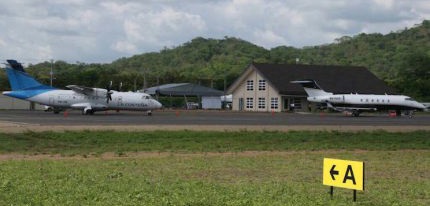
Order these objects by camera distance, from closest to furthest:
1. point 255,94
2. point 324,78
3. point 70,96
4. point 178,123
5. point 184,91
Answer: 1. point 178,123
2. point 70,96
3. point 255,94
4. point 324,78
5. point 184,91

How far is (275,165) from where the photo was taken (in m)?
18.5

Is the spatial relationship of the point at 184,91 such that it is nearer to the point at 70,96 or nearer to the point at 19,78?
the point at 70,96

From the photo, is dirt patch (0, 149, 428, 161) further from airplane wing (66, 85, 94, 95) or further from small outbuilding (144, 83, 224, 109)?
small outbuilding (144, 83, 224, 109)

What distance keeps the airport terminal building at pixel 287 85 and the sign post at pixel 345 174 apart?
71.7m

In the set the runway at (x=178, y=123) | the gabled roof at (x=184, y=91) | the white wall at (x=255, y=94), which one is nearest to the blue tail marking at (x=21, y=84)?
the runway at (x=178, y=123)

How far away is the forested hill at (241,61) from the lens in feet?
345

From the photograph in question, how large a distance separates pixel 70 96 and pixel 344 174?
159ft

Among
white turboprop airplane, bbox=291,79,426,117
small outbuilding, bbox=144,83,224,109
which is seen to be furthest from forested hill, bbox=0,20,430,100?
white turboprop airplane, bbox=291,79,426,117

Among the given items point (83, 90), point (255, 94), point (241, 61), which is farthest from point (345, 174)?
point (241, 61)

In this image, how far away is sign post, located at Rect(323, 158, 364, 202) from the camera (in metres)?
10.1

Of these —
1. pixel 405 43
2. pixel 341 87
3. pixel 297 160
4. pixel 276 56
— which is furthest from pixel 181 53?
pixel 297 160

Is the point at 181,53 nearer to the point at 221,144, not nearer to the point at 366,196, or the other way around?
the point at 221,144

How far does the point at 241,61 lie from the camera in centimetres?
14725

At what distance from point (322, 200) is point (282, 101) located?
72.7 metres
